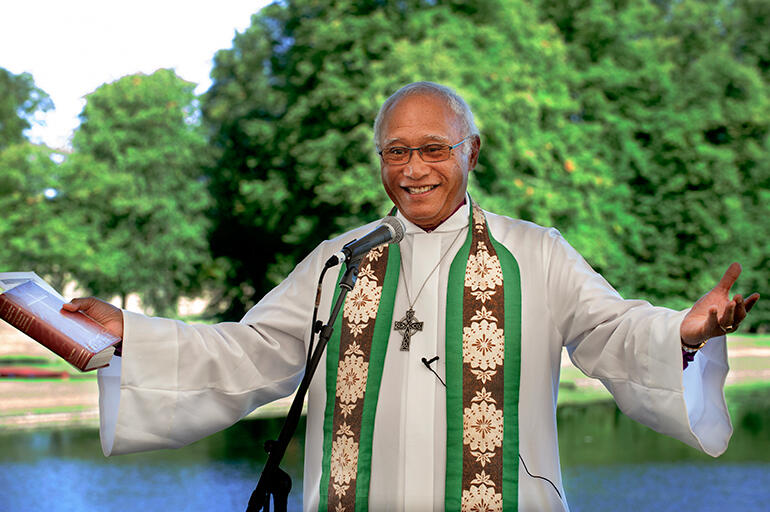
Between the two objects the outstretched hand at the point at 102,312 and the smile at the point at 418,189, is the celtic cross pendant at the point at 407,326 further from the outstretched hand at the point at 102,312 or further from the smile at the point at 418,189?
the outstretched hand at the point at 102,312

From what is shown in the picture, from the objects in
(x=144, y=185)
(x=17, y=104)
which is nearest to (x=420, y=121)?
(x=144, y=185)

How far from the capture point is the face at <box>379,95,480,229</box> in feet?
10.0

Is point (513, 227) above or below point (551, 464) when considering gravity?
above

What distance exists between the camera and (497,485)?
9.77ft

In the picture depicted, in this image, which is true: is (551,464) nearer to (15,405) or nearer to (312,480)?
(312,480)

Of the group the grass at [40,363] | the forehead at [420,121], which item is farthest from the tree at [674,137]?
the forehead at [420,121]

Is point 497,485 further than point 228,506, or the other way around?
point 228,506

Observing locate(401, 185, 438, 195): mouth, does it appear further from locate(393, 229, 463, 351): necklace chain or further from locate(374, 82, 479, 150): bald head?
locate(393, 229, 463, 351): necklace chain

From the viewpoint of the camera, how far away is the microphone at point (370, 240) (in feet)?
8.71

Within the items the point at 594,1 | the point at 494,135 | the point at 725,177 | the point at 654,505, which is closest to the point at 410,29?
the point at 494,135

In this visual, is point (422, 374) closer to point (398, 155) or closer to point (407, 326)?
point (407, 326)

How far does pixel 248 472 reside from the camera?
12461mm

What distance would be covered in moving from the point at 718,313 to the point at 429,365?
0.93 meters

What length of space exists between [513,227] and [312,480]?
3.56 feet
